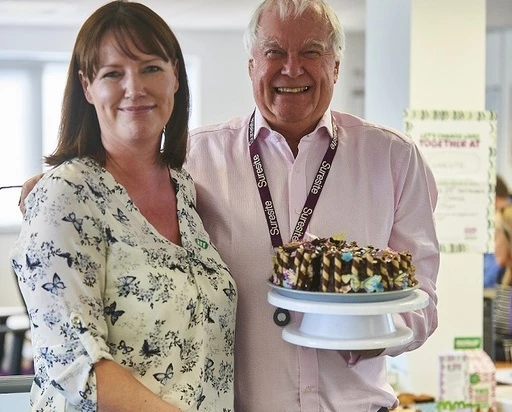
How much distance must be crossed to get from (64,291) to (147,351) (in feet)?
0.64

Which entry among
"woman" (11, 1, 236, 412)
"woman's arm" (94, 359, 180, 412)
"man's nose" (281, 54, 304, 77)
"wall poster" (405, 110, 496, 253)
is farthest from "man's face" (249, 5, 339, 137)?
"wall poster" (405, 110, 496, 253)

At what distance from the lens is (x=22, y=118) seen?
26.3 feet

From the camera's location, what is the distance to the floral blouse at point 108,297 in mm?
1460

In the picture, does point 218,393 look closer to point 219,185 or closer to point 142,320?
point 142,320

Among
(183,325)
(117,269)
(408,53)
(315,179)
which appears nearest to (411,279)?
(315,179)

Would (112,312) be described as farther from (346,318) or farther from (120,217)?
(346,318)

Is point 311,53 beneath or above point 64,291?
above

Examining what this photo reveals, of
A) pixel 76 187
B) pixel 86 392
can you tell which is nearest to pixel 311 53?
pixel 76 187

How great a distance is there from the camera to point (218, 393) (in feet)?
5.63

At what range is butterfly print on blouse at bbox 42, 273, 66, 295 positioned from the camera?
1453 millimetres

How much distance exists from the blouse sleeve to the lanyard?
490 mm

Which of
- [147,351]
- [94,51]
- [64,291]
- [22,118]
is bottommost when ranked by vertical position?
[147,351]

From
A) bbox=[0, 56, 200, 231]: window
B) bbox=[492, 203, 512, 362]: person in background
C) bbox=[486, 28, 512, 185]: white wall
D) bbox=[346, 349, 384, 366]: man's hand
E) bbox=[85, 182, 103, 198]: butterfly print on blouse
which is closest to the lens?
bbox=[85, 182, 103, 198]: butterfly print on blouse

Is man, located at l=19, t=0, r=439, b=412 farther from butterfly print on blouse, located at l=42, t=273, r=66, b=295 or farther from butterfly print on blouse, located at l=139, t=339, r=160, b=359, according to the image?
butterfly print on blouse, located at l=42, t=273, r=66, b=295
